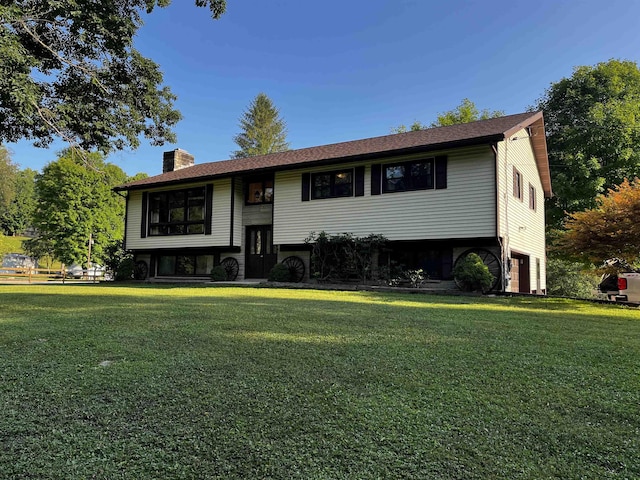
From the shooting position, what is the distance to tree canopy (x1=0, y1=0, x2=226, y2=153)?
7.17 meters

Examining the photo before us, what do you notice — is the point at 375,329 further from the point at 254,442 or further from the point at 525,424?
the point at 254,442

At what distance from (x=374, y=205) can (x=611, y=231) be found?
20.5 feet

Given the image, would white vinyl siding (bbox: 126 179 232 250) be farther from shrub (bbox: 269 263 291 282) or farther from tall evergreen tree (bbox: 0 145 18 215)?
tall evergreen tree (bbox: 0 145 18 215)

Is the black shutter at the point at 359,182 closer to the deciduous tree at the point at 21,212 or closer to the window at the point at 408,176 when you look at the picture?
the window at the point at 408,176

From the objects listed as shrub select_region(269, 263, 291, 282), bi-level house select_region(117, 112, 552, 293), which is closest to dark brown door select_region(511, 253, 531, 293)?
bi-level house select_region(117, 112, 552, 293)

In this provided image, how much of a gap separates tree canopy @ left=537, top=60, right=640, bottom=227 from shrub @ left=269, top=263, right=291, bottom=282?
15.0m

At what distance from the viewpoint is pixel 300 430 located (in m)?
1.99

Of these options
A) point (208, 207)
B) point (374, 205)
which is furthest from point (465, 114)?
point (208, 207)

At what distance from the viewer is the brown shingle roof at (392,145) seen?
36.7 feet

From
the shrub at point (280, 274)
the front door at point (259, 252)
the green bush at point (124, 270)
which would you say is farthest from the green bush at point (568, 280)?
the green bush at point (124, 270)

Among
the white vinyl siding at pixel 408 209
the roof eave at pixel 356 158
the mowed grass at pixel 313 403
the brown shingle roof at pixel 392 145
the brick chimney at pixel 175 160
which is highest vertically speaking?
the brick chimney at pixel 175 160

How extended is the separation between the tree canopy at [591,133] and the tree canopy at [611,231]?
11757 millimetres

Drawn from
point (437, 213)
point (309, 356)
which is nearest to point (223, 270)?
point (437, 213)

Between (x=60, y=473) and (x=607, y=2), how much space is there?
1957 cm
